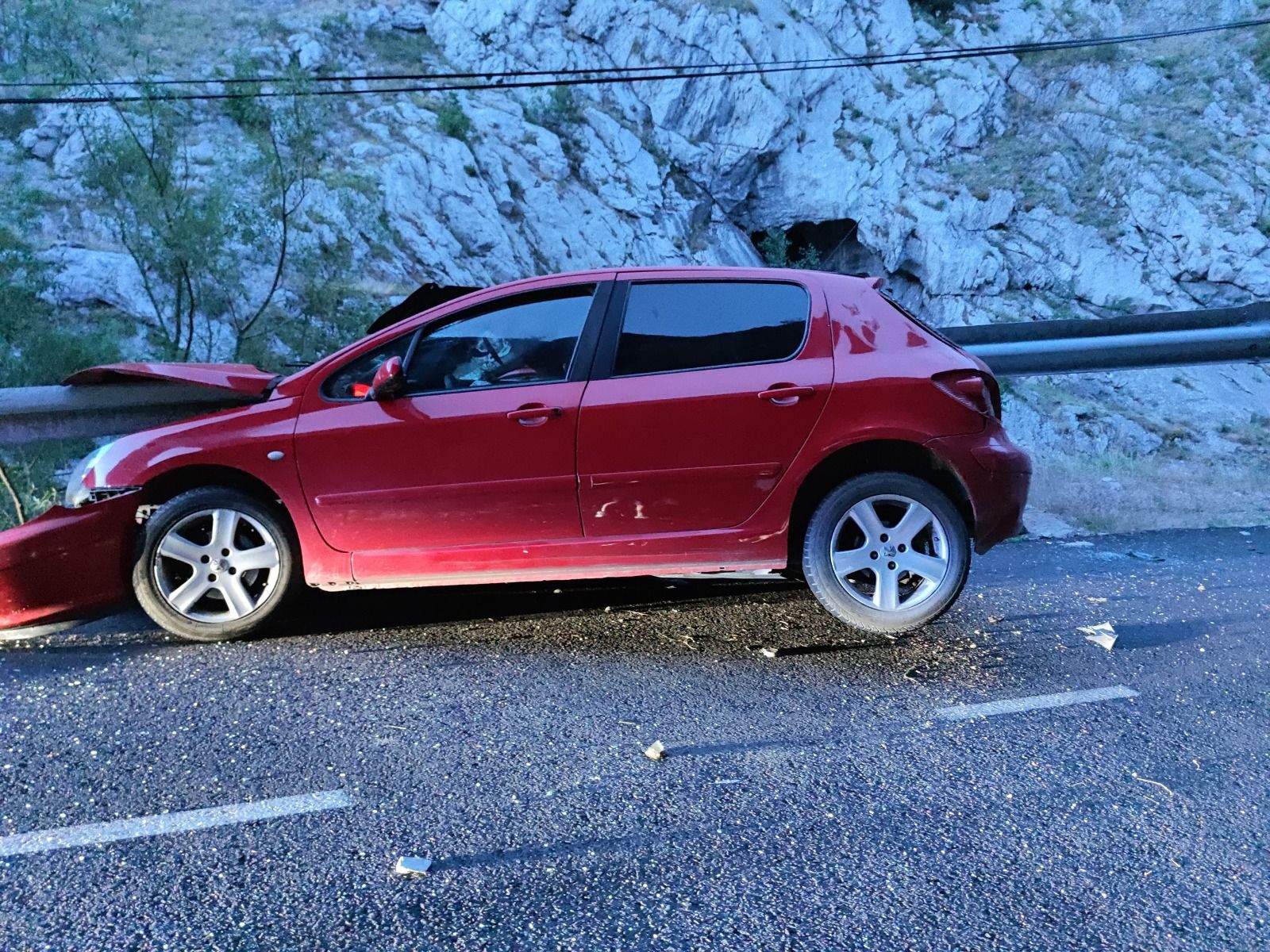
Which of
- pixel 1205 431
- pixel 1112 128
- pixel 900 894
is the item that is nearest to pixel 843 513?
pixel 900 894

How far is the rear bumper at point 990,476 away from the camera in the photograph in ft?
13.3

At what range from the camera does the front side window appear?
4.16 meters

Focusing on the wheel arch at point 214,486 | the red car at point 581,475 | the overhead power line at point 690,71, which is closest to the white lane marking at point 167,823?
the red car at point 581,475

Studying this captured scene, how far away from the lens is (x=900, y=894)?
89.1 inches

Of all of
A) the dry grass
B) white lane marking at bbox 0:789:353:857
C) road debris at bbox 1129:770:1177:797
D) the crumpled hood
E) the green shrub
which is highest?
the green shrub

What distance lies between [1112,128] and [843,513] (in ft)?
128

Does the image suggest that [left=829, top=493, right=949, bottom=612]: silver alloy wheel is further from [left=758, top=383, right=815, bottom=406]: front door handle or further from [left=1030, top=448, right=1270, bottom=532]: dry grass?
[left=1030, top=448, right=1270, bottom=532]: dry grass

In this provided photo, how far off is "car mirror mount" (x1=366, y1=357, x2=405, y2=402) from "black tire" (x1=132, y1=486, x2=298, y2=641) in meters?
0.71

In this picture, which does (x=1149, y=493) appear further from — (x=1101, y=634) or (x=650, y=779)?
(x=650, y=779)

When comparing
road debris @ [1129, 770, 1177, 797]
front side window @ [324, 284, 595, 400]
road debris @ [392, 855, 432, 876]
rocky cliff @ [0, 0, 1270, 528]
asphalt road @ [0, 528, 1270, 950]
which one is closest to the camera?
asphalt road @ [0, 528, 1270, 950]

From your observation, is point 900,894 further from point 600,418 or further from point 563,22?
point 563,22

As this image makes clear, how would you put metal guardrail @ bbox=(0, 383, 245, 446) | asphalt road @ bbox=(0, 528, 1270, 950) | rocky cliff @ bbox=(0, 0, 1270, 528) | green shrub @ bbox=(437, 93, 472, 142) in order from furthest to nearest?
green shrub @ bbox=(437, 93, 472, 142) < rocky cliff @ bbox=(0, 0, 1270, 528) < metal guardrail @ bbox=(0, 383, 245, 446) < asphalt road @ bbox=(0, 528, 1270, 950)

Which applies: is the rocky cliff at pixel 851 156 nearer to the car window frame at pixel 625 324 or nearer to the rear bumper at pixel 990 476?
the car window frame at pixel 625 324

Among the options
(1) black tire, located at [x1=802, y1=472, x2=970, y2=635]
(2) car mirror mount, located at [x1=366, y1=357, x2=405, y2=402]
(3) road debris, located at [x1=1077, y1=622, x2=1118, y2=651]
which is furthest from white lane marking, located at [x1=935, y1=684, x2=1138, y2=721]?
(2) car mirror mount, located at [x1=366, y1=357, x2=405, y2=402]
